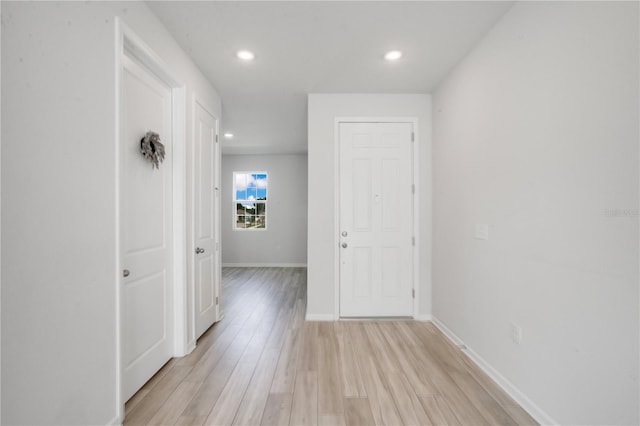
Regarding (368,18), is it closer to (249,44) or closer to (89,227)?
(249,44)

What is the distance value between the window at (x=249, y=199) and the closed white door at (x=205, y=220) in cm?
388

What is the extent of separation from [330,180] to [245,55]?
151cm

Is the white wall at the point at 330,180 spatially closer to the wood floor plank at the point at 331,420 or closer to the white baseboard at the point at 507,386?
the white baseboard at the point at 507,386

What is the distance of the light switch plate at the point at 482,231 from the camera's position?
2.27m

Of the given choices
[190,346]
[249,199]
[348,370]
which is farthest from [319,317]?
[249,199]

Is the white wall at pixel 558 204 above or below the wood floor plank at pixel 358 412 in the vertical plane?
above

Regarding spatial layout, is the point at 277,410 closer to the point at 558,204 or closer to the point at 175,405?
the point at 175,405

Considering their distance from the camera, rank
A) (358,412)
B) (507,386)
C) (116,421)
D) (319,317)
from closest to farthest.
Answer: (116,421), (358,412), (507,386), (319,317)

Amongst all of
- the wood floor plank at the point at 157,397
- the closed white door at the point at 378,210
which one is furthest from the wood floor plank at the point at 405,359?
the wood floor plank at the point at 157,397

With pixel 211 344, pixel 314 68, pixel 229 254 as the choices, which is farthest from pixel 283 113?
pixel 229 254

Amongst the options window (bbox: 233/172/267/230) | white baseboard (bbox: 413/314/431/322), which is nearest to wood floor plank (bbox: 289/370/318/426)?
white baseboard (bbox: 413/314/431/322)

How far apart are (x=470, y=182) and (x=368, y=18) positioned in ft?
5.02

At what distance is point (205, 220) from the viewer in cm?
290

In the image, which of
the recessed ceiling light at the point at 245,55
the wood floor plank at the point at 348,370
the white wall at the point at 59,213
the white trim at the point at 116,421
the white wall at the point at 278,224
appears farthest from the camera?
the white wall at the point at 278,224
